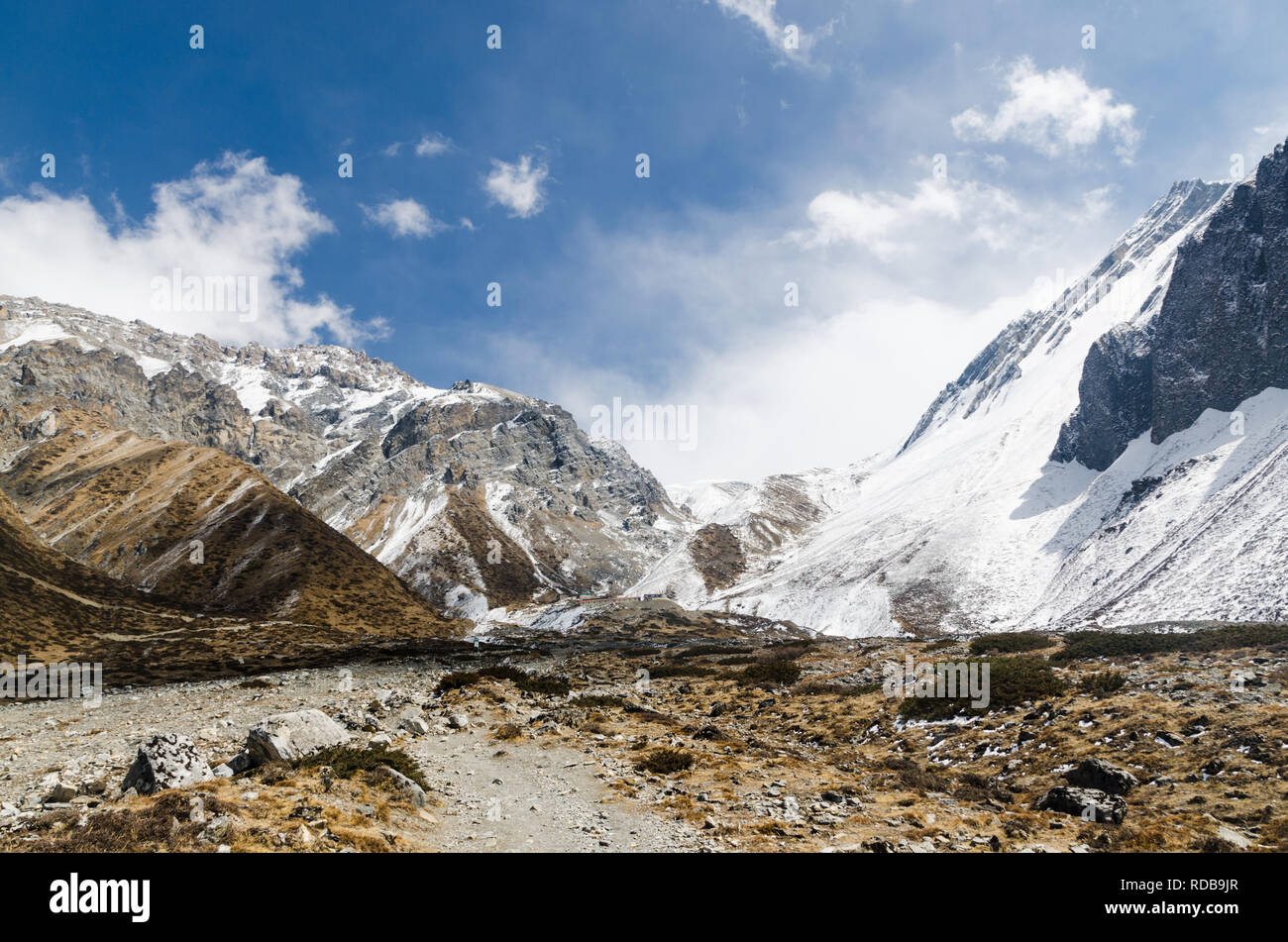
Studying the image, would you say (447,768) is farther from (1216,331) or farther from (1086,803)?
(1216,331)

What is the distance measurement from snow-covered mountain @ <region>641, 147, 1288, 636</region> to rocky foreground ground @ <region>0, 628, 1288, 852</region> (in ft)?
148

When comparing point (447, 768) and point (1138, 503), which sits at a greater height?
point (1138, 503)

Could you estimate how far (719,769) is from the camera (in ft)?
66.4

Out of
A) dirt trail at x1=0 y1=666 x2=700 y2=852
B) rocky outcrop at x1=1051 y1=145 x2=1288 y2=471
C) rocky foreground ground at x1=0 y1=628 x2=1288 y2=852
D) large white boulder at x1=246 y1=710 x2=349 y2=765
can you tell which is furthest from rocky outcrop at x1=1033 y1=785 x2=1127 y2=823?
rocky outcrop at x1=1051 y1=145 x2=1288 y2=471

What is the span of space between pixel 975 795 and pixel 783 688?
22.9 meters

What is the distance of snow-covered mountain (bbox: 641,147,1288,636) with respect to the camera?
72.8m

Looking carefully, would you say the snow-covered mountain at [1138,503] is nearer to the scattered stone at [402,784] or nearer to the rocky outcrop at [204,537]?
the scattered stone at [402,784]

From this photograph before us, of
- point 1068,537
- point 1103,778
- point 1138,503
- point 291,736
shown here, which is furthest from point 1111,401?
point 291,736

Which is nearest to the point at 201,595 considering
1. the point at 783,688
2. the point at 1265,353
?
the point at 783,688

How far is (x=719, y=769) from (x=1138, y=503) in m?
120

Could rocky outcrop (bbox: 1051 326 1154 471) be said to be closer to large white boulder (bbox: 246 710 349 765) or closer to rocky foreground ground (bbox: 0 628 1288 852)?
rocky foreground ground (bbox: 0 628 1288 852)

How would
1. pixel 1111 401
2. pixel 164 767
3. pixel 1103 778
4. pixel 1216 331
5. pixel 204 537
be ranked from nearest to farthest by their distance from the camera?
pixel 164 767, pixel 1103 778, pixel 1216 331, pixel 204 537, pixel 1111 401

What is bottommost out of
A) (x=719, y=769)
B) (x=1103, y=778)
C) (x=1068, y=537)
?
(x=719, y=769)

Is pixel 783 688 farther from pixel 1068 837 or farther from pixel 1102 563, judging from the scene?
pixel 1102 563
